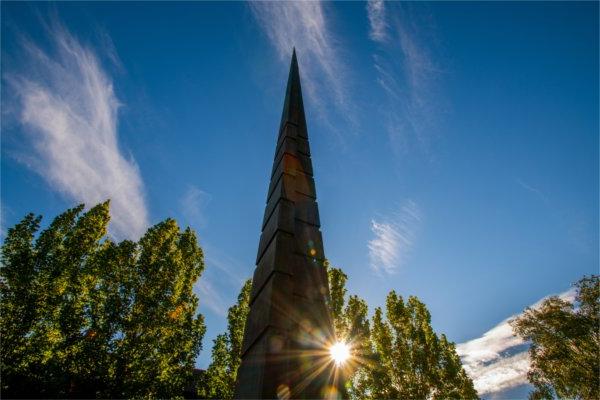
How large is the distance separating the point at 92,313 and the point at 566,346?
30948 mm

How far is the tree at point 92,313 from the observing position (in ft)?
40.8

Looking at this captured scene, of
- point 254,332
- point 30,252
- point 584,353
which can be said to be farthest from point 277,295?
point 584,353

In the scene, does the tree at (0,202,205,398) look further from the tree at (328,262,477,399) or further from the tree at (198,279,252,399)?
the tree at (328,262,477,399)

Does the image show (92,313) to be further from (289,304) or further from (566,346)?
(566,346)

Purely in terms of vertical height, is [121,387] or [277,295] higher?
[121,387]

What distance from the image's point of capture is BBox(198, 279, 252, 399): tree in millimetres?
15383

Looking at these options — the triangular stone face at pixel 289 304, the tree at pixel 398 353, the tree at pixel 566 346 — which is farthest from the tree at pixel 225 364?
the tree at pixel 566 346

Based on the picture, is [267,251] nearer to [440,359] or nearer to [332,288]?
[332,288]

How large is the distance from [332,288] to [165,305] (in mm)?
8778

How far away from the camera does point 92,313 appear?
542 inches

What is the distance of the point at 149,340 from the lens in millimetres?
13859

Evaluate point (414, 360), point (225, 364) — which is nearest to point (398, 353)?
point (414, 360)

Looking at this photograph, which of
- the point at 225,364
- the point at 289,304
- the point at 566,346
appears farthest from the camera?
the point at 566,346

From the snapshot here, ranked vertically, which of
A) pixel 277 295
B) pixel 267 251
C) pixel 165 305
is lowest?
pixel 277 295
